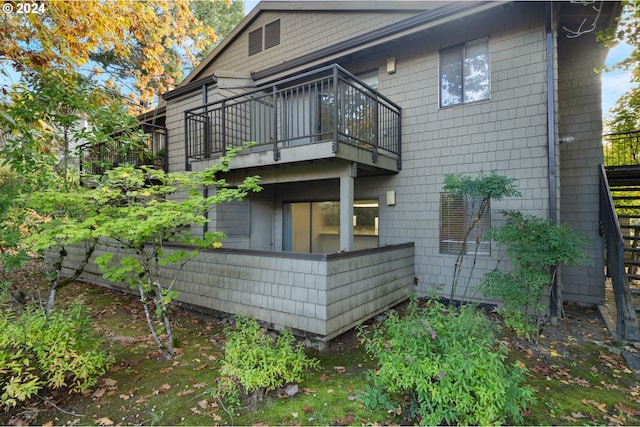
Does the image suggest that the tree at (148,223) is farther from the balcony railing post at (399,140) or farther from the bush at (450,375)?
the balcony railing post at (399,140)

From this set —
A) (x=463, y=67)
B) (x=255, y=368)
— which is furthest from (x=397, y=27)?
(x=255, y=368)

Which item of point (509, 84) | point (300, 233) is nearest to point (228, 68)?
point (300, 233)

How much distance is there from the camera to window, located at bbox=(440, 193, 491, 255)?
6102mm

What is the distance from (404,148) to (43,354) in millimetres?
6742

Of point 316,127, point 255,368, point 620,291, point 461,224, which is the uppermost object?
point 316,127

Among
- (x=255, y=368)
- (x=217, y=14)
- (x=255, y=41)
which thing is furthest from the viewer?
(x=217, y=14)

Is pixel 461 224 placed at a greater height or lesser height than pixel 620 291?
greater

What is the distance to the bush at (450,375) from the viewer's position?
2.32 metres

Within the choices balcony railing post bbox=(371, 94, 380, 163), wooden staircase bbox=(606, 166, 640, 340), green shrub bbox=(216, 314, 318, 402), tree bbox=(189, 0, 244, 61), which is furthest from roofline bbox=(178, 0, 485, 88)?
tree bbox=(189, 0, 244, 61)

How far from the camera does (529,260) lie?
4539mm

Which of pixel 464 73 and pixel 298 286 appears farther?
pixel 464 73

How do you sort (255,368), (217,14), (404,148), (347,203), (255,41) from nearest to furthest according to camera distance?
(255,368) < (347,203) < (404,148) < (255,41) < (217,14)

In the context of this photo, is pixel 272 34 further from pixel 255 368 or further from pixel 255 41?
pixel 255 368

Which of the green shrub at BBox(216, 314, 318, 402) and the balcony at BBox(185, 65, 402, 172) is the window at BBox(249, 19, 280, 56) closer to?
the balcony at BBox(185, 65, 402, 172)
